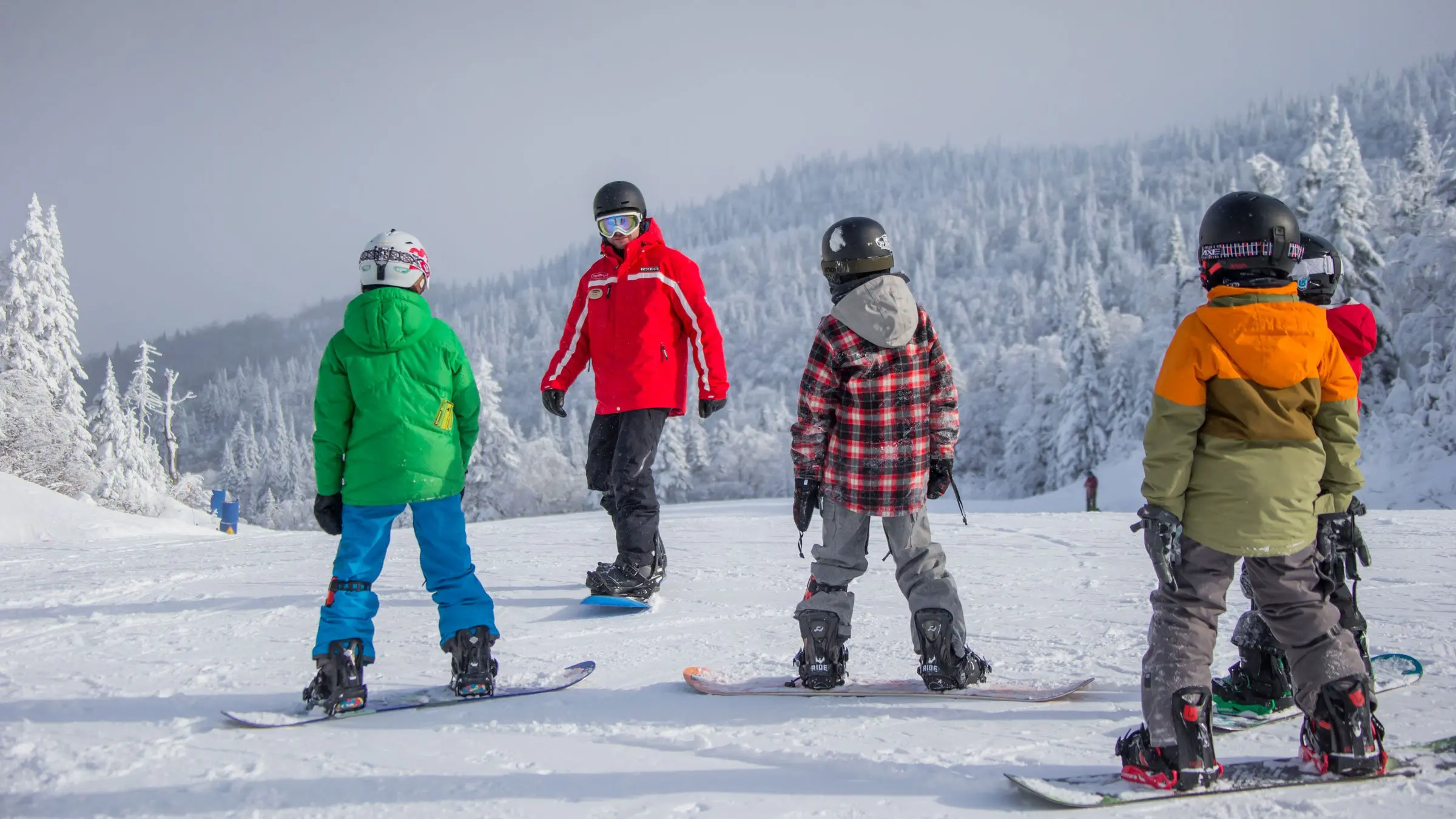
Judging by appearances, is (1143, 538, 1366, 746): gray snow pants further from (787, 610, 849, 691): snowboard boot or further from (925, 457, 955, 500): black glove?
(787, 610, 849, 691): snowboard boot

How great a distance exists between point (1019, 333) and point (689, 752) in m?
129

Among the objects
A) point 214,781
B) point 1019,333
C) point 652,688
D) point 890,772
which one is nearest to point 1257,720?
point 890,772

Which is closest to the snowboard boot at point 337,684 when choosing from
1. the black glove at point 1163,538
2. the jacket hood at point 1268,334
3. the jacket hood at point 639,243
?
the jacket hood at point 639,243

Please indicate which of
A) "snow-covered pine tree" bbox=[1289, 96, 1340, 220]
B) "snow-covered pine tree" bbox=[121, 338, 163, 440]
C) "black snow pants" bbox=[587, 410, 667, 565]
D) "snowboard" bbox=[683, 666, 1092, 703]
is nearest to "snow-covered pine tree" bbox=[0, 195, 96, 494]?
"snow-covered pine tree" bbox=[121, 338, 163, 440]

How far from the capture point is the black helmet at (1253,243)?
8.66 feet

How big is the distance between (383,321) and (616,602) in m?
2.31

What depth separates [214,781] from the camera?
112 inches

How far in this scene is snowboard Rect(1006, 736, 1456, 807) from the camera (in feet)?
8.06

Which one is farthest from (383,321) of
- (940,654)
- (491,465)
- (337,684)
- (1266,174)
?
(491,465)

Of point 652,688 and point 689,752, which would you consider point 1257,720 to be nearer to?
point 689,752

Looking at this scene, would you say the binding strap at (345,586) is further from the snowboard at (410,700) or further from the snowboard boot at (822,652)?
the snowboard boot at (822,652)

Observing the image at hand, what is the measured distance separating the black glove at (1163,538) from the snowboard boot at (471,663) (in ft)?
8.61

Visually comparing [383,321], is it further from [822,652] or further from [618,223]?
[822,652]

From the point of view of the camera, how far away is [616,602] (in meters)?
5.13
